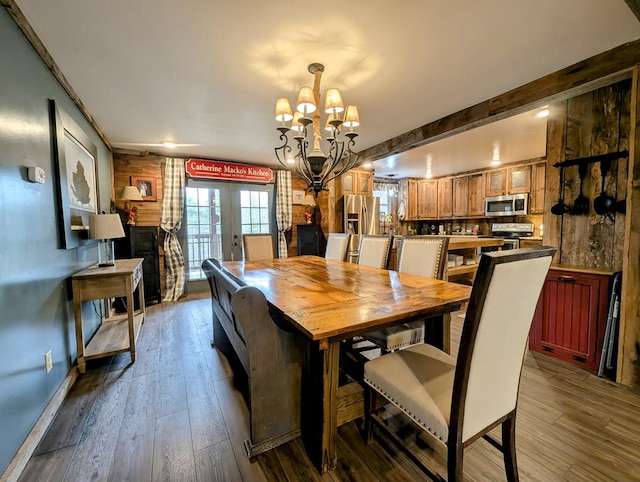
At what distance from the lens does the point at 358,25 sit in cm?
165

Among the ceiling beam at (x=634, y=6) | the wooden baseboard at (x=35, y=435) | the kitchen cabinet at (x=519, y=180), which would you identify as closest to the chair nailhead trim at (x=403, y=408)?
the wooden baseboard at (x=35, y=435)

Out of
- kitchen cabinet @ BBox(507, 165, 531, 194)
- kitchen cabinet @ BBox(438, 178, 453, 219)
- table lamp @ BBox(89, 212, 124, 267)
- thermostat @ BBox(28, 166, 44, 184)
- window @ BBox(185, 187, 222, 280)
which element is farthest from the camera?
kitchen cabinet @ BBox(438, 178, 453, 219)

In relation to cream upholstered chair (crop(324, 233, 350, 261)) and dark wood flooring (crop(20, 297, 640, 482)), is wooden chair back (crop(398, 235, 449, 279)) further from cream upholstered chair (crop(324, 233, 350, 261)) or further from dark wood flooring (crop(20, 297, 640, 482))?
dark wood flooring (crop(20, 297, 640, 482))

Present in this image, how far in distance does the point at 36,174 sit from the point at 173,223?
9.56ft

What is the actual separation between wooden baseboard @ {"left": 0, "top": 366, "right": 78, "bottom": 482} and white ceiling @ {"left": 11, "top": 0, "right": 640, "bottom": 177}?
2.30 metres

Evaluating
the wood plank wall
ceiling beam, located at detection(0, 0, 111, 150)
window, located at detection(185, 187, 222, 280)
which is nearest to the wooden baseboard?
ceiling beam, located at detection(0, 0, 111, 150)

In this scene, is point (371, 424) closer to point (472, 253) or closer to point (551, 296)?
point (551, 296)

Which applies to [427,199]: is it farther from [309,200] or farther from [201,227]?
[201,227]

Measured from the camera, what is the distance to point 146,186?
4.39 metres

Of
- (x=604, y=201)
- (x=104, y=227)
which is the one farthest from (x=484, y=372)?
(x=104, y=227)

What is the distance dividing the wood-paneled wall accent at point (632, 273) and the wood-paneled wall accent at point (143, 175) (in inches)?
213

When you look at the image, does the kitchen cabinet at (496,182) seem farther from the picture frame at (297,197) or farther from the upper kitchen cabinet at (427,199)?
the picture frame at (297,197)

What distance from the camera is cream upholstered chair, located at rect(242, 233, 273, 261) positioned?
359 centimetres

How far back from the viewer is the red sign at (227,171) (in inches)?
181
